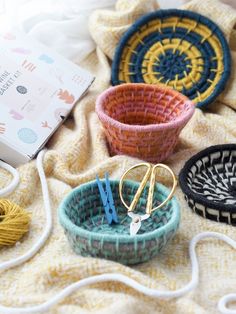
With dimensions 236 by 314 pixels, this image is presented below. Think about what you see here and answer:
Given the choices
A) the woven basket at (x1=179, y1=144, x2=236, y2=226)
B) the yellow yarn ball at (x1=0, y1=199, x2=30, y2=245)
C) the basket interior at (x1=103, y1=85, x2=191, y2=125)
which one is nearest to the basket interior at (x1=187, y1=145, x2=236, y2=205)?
the woven basket at (x1=179, y1=144, x2=236, y2=226)

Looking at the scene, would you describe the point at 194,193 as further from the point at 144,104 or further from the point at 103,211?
the point at 144,104

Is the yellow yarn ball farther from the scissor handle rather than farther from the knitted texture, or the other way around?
the scissor handle

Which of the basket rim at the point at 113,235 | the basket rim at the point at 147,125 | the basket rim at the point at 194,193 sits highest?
the basket rim at the point at 113,235

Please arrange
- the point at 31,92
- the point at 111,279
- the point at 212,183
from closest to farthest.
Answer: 1. the point at 111,279
2. the point at 212,183
3. the point at 31,92

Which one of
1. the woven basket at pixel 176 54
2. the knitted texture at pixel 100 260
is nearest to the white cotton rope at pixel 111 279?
the knitted texture at pixel 100 260

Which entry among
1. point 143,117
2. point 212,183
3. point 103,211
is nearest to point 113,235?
point 103,211

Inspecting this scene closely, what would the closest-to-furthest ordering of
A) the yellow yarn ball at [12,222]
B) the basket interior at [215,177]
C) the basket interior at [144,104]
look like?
the yellow yarn ball at [12,222] < the basket interior at [215,177] < the basket interior at [144,104]

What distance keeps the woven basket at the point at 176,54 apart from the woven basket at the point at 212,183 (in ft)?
0.55

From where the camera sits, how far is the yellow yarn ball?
94cm

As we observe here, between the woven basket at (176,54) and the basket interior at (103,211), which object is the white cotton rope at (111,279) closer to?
the basket interior at (103,211)

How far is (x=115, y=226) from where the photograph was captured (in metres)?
0.98

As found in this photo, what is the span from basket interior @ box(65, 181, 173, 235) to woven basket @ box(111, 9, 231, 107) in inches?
13.2

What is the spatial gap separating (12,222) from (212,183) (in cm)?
35

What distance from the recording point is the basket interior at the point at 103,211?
966mm
